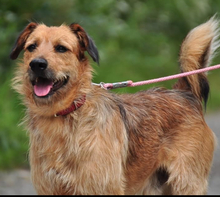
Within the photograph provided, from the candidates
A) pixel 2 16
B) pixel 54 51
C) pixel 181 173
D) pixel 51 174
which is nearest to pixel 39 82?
pixel 54 51

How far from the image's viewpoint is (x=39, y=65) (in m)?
4.44

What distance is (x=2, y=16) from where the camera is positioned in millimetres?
7895

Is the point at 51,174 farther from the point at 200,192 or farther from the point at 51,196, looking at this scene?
the point at 200,192

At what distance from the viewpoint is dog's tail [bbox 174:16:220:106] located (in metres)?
5.67

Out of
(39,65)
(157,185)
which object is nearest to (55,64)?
(39,65)

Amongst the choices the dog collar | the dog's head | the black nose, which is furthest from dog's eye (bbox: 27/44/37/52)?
the dog collar

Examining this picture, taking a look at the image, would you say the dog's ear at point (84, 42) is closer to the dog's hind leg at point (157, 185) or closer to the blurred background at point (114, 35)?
the blurred background at point (114, 35)

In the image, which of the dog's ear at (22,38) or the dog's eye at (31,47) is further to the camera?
the dog's ear at (22,38)

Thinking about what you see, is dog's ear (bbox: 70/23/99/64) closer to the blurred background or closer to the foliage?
the blurred background

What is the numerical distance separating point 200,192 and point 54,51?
7.29 ft

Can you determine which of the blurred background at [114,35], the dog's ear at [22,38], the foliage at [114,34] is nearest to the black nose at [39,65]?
the dog's ear at [22,38]

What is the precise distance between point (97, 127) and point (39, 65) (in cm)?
79

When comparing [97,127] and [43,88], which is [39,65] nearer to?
[43,88]

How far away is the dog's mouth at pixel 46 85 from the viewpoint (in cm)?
456
